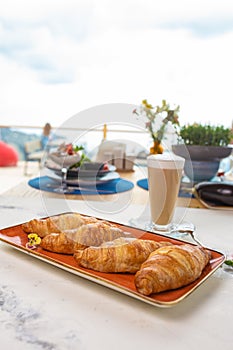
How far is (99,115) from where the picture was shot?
89 cm

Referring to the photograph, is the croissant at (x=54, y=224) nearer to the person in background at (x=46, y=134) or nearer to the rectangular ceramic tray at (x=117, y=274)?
the rectangular ceramic tray at (x=117, y=274)

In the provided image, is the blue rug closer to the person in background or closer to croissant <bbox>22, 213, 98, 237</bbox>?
croissant <bbox>22, 213, 98, 237</bbox>

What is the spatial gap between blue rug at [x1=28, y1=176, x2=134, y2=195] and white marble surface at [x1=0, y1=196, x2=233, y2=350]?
2.19 feet

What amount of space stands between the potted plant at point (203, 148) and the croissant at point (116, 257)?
0.87m

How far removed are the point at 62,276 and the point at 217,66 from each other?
5015 millimetres

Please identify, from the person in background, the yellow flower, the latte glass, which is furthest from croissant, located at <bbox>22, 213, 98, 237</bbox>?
Result: the person in background

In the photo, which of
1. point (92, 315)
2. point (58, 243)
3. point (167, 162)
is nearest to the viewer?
point (92, 315)

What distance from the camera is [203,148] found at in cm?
144

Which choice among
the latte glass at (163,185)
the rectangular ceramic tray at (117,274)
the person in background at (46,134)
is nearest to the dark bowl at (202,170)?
the latte glass at (163,185)

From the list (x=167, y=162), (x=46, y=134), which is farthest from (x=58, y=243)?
(x=46, y=134)

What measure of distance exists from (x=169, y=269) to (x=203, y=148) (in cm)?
99

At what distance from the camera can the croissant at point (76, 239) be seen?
65 cm

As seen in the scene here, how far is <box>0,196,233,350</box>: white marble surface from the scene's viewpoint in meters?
0.45

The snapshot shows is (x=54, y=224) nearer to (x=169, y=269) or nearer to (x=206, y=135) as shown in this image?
(x=169, y=269)
